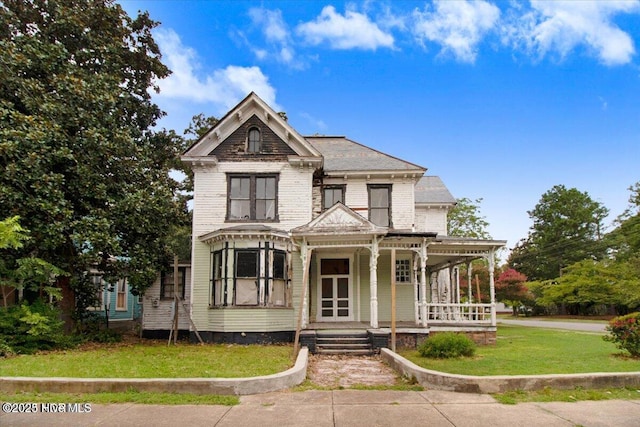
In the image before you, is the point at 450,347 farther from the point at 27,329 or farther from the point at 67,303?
the point at 67,303

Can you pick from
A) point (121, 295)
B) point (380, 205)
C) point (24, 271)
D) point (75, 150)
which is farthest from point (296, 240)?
point (121, 295)

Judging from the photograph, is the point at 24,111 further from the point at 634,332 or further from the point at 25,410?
the point at 634,332

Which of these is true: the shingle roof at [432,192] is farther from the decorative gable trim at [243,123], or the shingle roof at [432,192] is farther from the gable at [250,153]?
the gable at [250,153]

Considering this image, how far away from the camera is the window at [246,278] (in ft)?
53.3

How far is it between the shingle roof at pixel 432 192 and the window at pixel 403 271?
4.08m

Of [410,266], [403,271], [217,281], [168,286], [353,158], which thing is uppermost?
[353,158]

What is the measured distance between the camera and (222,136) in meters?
17.9

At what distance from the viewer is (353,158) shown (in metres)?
19.7

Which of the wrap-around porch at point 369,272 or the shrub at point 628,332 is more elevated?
the wrap-around porch at point 369,272

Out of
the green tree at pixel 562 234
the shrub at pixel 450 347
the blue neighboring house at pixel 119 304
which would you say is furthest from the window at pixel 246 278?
the green tree at pixel 562 234

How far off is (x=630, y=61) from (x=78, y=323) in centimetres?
2157

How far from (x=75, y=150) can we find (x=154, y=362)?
807cm

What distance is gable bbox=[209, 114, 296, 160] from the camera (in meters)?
17.8

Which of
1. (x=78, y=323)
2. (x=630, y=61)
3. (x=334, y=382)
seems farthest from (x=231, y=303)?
(x=630, y=61)
